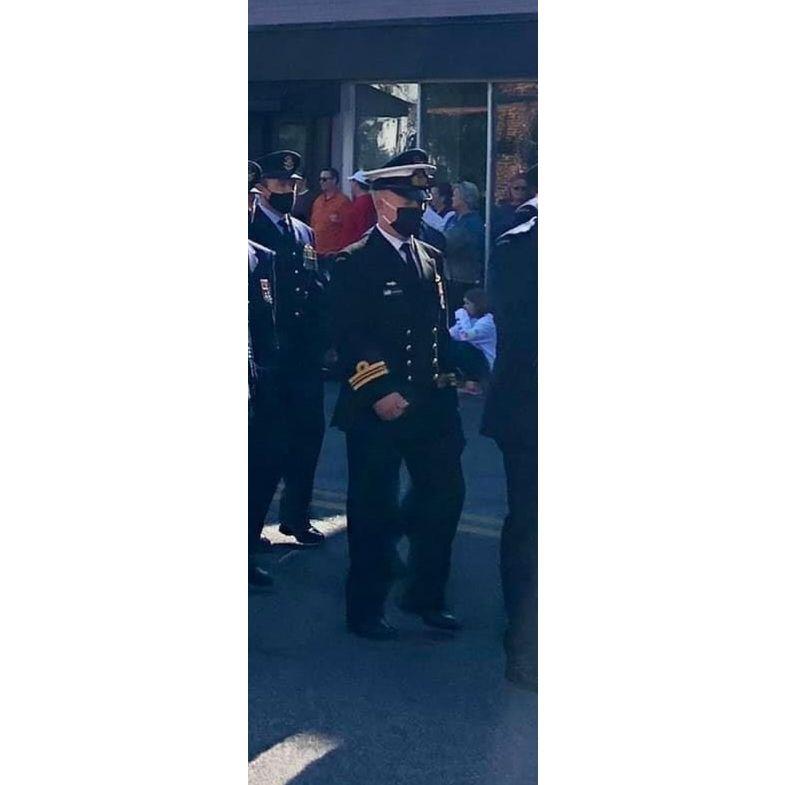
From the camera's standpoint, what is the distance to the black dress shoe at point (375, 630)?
240 inches

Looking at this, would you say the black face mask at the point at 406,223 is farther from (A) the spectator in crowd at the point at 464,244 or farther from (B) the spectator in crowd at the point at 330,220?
(A) the spectator in crowd at the point at 464,244

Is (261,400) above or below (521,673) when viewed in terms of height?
above

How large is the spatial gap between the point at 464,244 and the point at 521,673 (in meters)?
7.99

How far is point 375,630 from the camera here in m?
6.11

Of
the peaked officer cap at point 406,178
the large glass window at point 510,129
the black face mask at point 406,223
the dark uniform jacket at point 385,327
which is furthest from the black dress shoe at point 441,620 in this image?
the large glass window at point 510,129

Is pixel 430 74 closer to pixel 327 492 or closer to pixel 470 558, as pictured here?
pixel 327 492

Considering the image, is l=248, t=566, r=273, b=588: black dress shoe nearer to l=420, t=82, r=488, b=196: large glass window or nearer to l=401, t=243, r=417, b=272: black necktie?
l=401, t=243, r=417, b=272: black necktie

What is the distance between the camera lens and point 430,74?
49.9ft

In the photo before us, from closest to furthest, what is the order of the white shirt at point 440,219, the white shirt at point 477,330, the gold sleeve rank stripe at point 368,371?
the gold sleeve rank stripe at point 368,371 < the white shirt at point 477,330 < the white shirt at point 440,219

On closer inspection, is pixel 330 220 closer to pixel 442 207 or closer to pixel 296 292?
pixel 442 207

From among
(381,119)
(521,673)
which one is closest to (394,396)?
(521,673)
